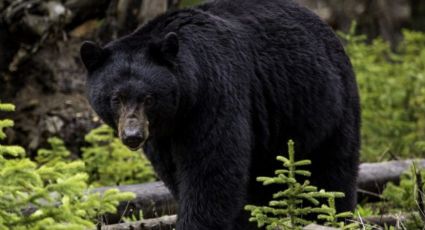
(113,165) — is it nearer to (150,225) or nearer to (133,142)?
(150,225)

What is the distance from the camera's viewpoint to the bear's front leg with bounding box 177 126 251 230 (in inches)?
198

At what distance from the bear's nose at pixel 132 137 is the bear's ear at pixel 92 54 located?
1.87 ft

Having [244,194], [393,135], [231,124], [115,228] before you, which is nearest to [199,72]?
[231,124]

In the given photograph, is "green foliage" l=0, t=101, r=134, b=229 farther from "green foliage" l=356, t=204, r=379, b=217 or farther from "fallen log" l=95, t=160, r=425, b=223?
"green foliage" l=356, t=204, r=379, b=217

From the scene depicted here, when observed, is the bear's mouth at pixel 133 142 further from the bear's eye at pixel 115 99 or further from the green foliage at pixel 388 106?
the green foliage at pixel 388 106

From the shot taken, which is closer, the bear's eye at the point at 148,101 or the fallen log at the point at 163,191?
the bear's eye at the point at 148,101

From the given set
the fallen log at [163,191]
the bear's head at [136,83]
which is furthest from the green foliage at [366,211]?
the bear's head at [136,83]

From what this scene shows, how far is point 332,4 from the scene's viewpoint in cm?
1454

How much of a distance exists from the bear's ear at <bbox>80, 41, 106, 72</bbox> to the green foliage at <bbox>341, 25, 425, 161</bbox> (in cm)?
493

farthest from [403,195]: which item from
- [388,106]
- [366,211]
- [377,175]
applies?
[388,106]

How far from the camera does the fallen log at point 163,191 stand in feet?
22.0

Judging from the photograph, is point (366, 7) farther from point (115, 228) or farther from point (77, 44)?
point (115, 228)

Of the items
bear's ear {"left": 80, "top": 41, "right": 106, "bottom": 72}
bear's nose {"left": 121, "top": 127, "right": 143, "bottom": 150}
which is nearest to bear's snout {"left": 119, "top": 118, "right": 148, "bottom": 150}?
bear's nose {"left": 121, "top": 127, "right": 143, "bottom": 150}

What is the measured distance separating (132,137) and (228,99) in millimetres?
747
